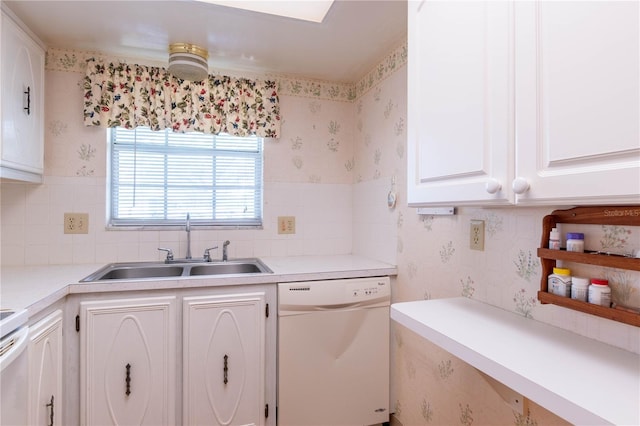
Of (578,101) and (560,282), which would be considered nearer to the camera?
(578,101)

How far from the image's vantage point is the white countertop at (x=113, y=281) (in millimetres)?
1354

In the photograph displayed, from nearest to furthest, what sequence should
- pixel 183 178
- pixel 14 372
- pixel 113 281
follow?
pixel 14 372, pixel 113 281, pixel 183 178

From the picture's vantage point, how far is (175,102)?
2.21m

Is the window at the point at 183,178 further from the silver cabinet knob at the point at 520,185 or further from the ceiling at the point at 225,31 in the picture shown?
the silver cabinet knob at the point at 520,185

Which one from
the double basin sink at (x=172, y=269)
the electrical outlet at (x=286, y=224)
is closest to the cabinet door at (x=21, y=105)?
the double basin sink at (x=172, y=269)

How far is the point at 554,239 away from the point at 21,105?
237cm

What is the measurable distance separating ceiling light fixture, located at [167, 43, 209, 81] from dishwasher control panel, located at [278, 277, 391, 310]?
1.30 meters

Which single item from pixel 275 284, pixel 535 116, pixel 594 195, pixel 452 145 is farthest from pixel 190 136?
pixel 594 195

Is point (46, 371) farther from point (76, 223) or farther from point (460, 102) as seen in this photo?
point (460, 102)

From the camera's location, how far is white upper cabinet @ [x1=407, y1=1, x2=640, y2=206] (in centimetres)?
66

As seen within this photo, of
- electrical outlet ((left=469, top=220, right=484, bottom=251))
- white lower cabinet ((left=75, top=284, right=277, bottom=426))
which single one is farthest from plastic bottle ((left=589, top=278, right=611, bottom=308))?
white lower cabinet ((left=75, top=284, right=277, bottom=426))

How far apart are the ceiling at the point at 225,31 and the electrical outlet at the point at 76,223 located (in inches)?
38.9

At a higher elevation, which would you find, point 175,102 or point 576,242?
point 175,102

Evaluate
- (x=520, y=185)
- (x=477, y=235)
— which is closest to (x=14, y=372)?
(x=520, y=185)
